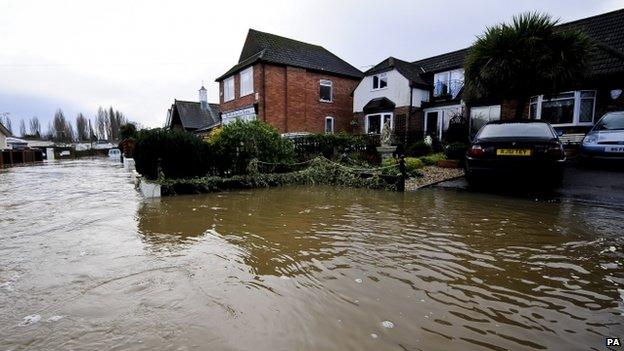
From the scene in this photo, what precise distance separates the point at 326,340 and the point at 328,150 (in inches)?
441

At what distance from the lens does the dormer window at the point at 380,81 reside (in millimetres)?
21594

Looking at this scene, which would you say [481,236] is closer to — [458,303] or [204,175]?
[458,303]

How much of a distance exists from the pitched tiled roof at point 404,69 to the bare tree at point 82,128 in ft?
295

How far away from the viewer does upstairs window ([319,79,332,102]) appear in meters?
22.8

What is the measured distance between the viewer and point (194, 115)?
3128 centimetres

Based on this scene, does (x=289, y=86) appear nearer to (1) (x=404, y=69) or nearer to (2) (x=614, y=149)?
(1) (x=404, y=69)

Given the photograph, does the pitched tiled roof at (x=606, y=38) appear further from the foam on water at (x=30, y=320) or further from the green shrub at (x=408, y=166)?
the foam on water at (x=30, y=320)

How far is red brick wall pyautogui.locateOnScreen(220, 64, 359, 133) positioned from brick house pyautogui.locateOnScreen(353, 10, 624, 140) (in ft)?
5.27

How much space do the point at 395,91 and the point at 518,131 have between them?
49.4ft

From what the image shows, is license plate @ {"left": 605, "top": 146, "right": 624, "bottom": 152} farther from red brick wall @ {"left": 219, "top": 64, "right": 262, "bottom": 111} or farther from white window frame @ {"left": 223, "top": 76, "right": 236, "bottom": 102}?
white window frame @ {"left": 223, "top": 76, "right": 236, "bottom": 102}

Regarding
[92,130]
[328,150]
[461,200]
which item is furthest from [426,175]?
[92,130]

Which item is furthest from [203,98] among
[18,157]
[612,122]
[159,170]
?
[612,122]

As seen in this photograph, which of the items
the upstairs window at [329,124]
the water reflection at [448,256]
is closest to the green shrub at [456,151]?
the water reflection at [448,256]

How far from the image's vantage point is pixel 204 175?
926 cm
